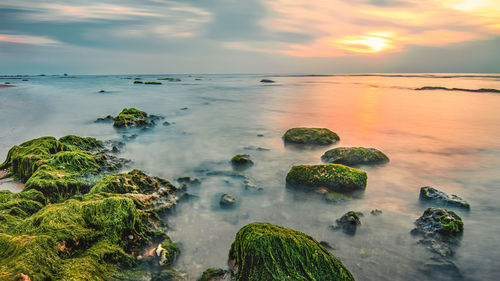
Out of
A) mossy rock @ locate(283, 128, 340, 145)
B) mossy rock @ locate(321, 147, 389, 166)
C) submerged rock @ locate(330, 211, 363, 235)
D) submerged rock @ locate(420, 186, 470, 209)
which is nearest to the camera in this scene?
submerged rock @ locate(330, 211, 363, 235)

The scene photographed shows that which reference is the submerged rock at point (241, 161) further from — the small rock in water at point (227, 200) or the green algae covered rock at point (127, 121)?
the green algae covered rock at point (127, 121)

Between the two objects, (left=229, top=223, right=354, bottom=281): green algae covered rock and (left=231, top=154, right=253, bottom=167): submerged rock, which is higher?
(left=229, top=223, right=354, bottom=281): green algae covered rock

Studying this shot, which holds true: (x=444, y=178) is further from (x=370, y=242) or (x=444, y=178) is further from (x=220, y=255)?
(x=220, y=255)

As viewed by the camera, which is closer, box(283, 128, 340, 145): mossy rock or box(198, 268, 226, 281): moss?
box(198, 268, 226, 281): moss

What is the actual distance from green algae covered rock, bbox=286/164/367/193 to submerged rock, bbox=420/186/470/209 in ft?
3.35

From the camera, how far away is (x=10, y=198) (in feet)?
11.9

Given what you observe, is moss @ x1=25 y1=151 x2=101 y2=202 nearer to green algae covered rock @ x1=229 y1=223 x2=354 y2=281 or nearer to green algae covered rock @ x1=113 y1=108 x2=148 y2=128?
green algae covered rock @ x1=229 y1=223 x2=354 y2=281

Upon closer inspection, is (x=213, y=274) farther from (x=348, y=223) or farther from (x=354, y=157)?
(x=354, y=157)

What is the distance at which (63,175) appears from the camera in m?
4.56

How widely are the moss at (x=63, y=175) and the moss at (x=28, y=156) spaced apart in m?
0.23

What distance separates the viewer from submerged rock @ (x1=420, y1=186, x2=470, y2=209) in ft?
14.4

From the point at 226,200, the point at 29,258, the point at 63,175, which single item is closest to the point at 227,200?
the point at 226,200

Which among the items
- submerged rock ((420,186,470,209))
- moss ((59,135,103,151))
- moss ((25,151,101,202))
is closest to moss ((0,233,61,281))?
moss ((25,151,101,202))

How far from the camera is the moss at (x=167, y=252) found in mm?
2949
